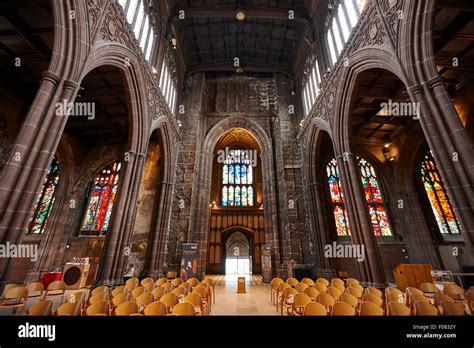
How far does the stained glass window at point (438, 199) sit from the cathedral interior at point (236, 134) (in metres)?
0.08

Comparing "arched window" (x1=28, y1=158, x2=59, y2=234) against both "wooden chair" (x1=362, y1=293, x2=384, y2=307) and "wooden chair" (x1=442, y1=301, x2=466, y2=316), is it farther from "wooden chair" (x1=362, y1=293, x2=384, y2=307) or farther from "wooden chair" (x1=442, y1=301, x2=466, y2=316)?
"wooden chair" (x1=442, y1=301, x2=466, y2=316)

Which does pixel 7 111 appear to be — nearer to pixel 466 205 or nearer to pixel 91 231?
pixel 91 231

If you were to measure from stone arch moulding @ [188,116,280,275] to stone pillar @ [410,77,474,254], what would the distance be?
353 inches

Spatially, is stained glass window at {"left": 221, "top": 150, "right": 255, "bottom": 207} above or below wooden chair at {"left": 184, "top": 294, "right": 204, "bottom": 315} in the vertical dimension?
above

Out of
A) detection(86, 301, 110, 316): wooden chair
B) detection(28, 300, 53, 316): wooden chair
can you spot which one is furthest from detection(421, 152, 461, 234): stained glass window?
detection(28, 300, 53, 316): wooden chair

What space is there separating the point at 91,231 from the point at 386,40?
18.6m

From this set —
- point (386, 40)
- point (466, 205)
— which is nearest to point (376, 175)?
point (386, 40)

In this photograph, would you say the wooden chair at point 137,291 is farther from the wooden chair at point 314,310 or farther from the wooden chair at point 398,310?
the wooden chair at point 398,310

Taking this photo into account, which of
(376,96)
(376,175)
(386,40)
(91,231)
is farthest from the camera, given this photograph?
(376,175)

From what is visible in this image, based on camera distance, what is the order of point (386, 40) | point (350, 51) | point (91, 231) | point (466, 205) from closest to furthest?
1. point (466, 205)
2. point (386, 40)
3. point (350, 51)
4. point (91, 231)

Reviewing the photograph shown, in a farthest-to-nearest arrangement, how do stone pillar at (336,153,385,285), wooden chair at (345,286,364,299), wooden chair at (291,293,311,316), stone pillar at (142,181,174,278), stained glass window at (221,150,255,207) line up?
1. stained glass window at (221,150,255,207)
2. stone pillar at (142,181,174,278)
3. stone pillar at (336,153,385,285)
4. wooden chair at (345,286,364,299)
5. wooden chair at (291,293,311,316)

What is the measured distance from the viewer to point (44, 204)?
45.4 feet

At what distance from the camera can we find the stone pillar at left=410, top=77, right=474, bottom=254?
457 centimetres

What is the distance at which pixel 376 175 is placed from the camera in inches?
592
